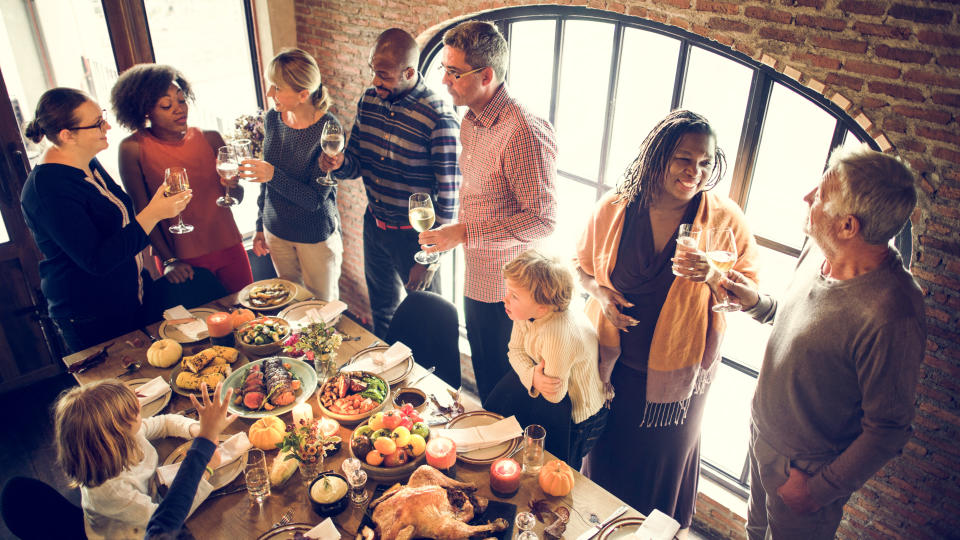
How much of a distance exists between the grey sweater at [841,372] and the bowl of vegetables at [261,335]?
7.04ft

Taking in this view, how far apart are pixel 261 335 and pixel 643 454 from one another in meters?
1.91

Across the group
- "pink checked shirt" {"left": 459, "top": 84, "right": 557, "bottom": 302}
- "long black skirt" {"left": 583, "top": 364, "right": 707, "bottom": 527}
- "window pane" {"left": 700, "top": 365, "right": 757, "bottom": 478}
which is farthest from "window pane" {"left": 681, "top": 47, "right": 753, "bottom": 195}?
"window pane" {"left": 700, "top": 365, "right": 757, "bottom": 478}

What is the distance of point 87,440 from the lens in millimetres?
1801

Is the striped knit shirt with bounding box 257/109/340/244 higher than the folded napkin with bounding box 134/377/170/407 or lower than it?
higher

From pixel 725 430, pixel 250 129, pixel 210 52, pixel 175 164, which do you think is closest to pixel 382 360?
pixel 175 164

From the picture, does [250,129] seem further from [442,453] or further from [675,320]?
[675,320]

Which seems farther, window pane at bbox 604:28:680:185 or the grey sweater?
window pane at bbox 604:28:680:185

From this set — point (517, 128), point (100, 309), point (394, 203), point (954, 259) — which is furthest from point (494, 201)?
point (100, 309)

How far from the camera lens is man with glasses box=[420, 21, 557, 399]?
9.10 feet

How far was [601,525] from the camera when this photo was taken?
1935mm

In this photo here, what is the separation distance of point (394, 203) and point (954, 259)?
273cm

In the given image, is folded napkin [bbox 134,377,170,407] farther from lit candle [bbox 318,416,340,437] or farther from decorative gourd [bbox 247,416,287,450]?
lit candle [bbox 318,416,340,437]

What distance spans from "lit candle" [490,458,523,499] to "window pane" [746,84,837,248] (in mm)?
1856

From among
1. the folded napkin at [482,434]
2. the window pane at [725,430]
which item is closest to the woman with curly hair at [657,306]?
the folded napkin at [482,434]
